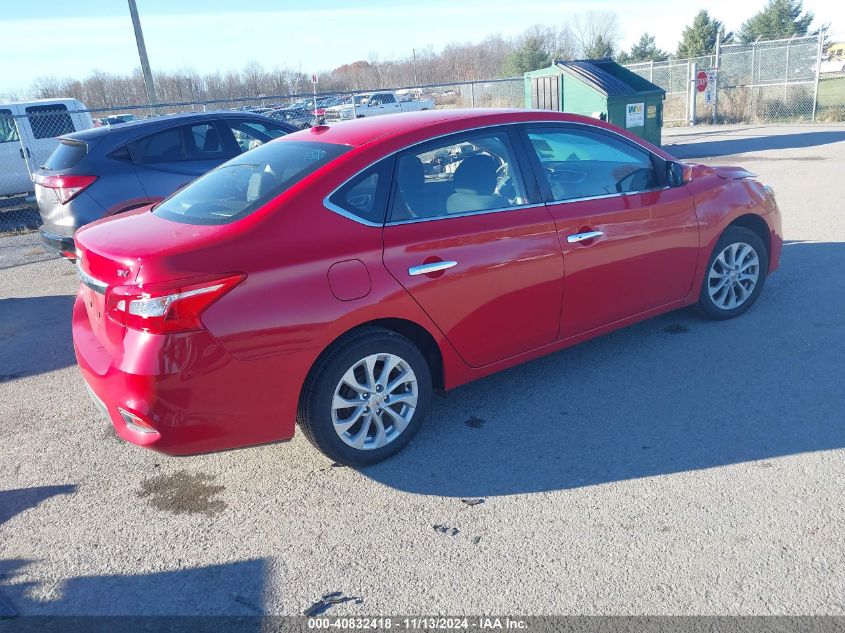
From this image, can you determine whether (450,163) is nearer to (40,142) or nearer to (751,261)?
(751,261)

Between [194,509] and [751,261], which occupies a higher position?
[751,261]

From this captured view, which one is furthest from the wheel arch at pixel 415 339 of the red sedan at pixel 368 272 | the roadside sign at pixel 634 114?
the roadside sign at pixel 634 114

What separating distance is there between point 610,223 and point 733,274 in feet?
4.88

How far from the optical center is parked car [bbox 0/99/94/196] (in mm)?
12789

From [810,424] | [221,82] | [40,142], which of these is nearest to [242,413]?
[810,424]

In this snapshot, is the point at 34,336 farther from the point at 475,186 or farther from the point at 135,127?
the point at 475,186

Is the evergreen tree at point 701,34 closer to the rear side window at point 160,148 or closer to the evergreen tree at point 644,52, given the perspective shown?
the evergreen tree at point 644,52

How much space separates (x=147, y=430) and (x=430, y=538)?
134cm

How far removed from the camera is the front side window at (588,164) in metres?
4.10

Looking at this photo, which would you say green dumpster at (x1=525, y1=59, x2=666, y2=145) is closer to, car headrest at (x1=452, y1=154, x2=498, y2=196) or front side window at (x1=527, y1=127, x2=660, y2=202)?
front side window at (x1=527, y1=127, x2=660, y2=202)

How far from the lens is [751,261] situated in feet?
17.0

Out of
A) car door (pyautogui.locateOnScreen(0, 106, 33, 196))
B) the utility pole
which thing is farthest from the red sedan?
the utility pole

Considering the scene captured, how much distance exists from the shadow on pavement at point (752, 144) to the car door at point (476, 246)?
12.5 meters

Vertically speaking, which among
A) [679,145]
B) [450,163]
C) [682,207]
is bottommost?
[679,145]
